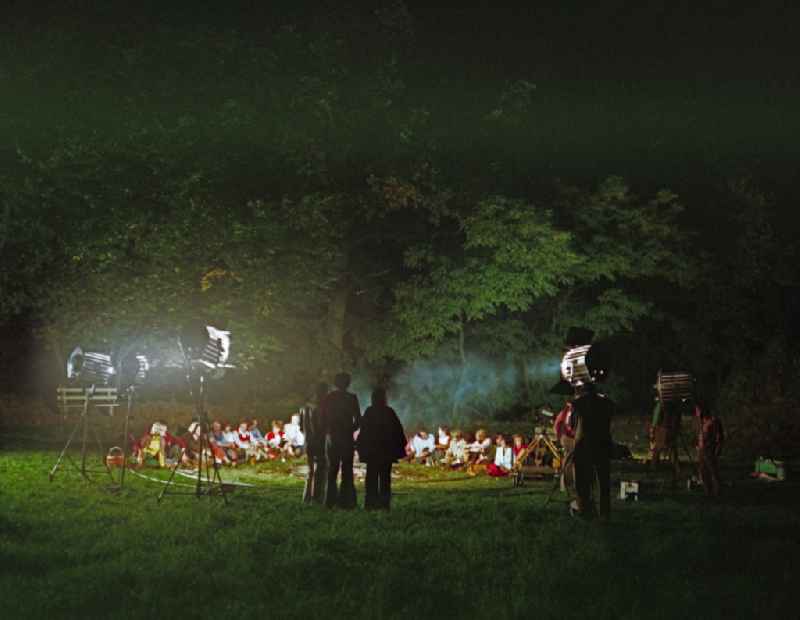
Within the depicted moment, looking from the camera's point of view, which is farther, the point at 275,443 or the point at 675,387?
the point at 275,443

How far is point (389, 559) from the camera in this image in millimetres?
8758

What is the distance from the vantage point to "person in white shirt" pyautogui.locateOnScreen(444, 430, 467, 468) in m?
21.7

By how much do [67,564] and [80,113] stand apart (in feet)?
51.8

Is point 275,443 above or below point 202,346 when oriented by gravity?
below

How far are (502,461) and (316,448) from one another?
7947 millimetres

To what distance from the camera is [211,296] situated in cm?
2208

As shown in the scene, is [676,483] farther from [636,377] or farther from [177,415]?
[636,377]

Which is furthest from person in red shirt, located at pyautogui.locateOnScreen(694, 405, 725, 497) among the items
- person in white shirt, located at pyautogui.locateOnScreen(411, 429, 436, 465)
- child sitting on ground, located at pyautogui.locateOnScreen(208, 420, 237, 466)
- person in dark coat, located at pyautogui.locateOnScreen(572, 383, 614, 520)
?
child sitting on ground, located at pyautogui.locateOnScreen(208, 420, 237, 466)

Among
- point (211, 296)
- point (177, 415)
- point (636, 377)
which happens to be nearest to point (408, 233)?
point (211, 296)

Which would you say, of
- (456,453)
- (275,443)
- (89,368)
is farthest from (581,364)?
(275,443)

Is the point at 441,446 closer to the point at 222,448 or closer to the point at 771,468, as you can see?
the point at 222,448

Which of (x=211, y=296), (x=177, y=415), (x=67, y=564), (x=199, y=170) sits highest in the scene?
(x=199, y=170)

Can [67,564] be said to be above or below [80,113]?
below

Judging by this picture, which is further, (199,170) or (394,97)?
(394,97)
